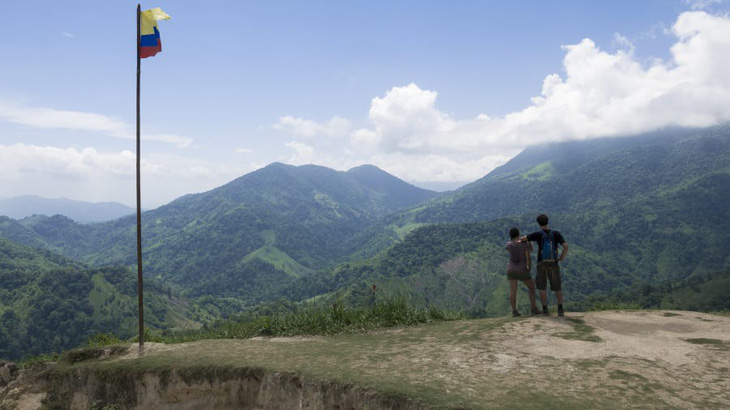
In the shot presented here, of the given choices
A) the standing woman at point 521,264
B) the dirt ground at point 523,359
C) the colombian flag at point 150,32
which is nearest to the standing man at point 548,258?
the standing woman at point 521,264

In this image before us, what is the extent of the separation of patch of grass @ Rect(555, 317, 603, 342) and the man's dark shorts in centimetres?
107

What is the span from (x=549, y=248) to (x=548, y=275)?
0.73 metres

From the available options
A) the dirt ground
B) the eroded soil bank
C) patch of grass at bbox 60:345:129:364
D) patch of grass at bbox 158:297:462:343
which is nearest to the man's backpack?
the dirt ground

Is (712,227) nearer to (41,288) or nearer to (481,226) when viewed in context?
(481,226)

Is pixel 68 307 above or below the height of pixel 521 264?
below

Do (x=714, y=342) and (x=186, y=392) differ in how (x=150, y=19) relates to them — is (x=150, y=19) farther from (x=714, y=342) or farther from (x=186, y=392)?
(x=714, y=342)

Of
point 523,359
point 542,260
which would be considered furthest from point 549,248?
point 523,359

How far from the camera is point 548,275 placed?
10898 millimetres

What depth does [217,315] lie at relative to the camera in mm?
172375

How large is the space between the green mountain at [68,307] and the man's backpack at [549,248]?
134276 mm

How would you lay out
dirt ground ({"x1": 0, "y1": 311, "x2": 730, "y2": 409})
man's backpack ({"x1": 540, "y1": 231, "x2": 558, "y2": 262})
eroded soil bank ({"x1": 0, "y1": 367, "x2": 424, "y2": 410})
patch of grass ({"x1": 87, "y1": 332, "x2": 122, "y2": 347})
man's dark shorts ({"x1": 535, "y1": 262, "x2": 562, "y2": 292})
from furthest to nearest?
patch of grass ({"x1": 87, "y1": 332, "x2": 122, "y2": 347}) < man's backpack ({"x1": 540, "y1": 231, "x2": 558, "y2": 262}) < man's dark shorts ({"x1": 535, "y1": 262, "x2": 562, "y2": 292}) < eroded soil bank ({"x1": 0, "y1": 367, "x2": 424, "y2": 410}) < dirt ground ({"x1": 0, "y1": 311, "x2": 730, "y2": 409})

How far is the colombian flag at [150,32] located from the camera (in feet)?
42.0

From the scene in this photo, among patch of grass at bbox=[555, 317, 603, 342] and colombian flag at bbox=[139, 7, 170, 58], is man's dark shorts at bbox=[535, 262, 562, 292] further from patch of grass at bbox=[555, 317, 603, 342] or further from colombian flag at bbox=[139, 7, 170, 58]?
colombian flag at bbox=[139, 7, 170, 58]

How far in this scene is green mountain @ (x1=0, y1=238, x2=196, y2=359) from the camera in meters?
116
